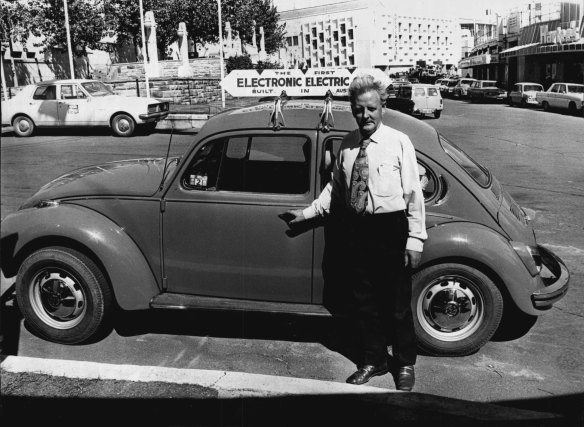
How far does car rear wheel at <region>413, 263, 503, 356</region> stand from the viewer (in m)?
4.18

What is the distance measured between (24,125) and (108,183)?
15.4 metres

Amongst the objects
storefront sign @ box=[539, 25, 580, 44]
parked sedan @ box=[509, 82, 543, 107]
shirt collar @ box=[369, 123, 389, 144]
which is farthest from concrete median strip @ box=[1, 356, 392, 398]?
storefront sign @ box=[539, 25, 580, 44]

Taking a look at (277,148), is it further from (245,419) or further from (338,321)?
(245,419)

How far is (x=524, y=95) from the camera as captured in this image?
34062 mm

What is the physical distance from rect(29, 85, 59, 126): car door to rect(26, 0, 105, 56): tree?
56.3 feet

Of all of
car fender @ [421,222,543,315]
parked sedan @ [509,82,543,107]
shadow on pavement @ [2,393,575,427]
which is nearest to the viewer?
shadow on pavement @ [2,393,575,427]

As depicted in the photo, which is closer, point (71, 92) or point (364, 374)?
point (364, 374)

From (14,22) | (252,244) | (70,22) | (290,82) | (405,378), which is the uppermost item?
(70,22)

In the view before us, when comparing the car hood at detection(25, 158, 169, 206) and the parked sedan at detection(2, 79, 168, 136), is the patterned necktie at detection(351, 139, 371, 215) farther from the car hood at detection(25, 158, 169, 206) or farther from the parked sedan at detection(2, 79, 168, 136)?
the parked sedan at detection(2, 79, 168, 136)

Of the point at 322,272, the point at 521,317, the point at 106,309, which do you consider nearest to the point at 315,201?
the point at 322,272

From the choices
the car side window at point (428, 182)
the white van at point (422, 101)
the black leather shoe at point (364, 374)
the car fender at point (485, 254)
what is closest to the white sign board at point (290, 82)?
the car side window at point (428, 182)

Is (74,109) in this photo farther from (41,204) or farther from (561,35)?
(561,35)

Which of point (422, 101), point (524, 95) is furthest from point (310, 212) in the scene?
point (524, 95)

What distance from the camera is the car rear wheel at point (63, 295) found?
175 inches
